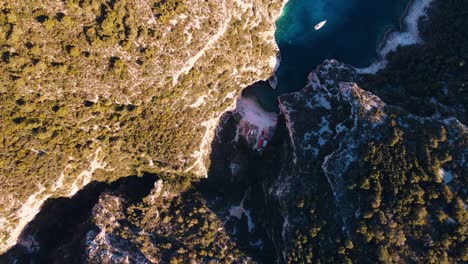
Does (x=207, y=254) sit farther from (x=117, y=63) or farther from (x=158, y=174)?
(x=117, y=63)

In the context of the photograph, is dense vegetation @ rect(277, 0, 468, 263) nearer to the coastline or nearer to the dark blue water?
the coastline

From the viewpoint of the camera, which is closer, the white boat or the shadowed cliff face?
the shadowed cliff face

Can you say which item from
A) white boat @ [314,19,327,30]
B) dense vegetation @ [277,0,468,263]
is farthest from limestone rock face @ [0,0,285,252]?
dense vegetation @ [277,0,468,263]

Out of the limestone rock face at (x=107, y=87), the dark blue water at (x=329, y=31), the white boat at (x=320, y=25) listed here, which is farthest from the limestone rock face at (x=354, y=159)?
the limestone rock face at (x=107, y=87)

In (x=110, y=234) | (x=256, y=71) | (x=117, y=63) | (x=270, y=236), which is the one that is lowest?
(x=270, y=236)

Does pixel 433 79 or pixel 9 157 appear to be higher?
pixel 9 157

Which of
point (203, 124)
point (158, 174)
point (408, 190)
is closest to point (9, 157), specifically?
point (158, 174)

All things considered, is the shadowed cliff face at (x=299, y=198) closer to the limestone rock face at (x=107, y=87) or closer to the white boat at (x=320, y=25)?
the limestone rock face at (x=107, y=87)
